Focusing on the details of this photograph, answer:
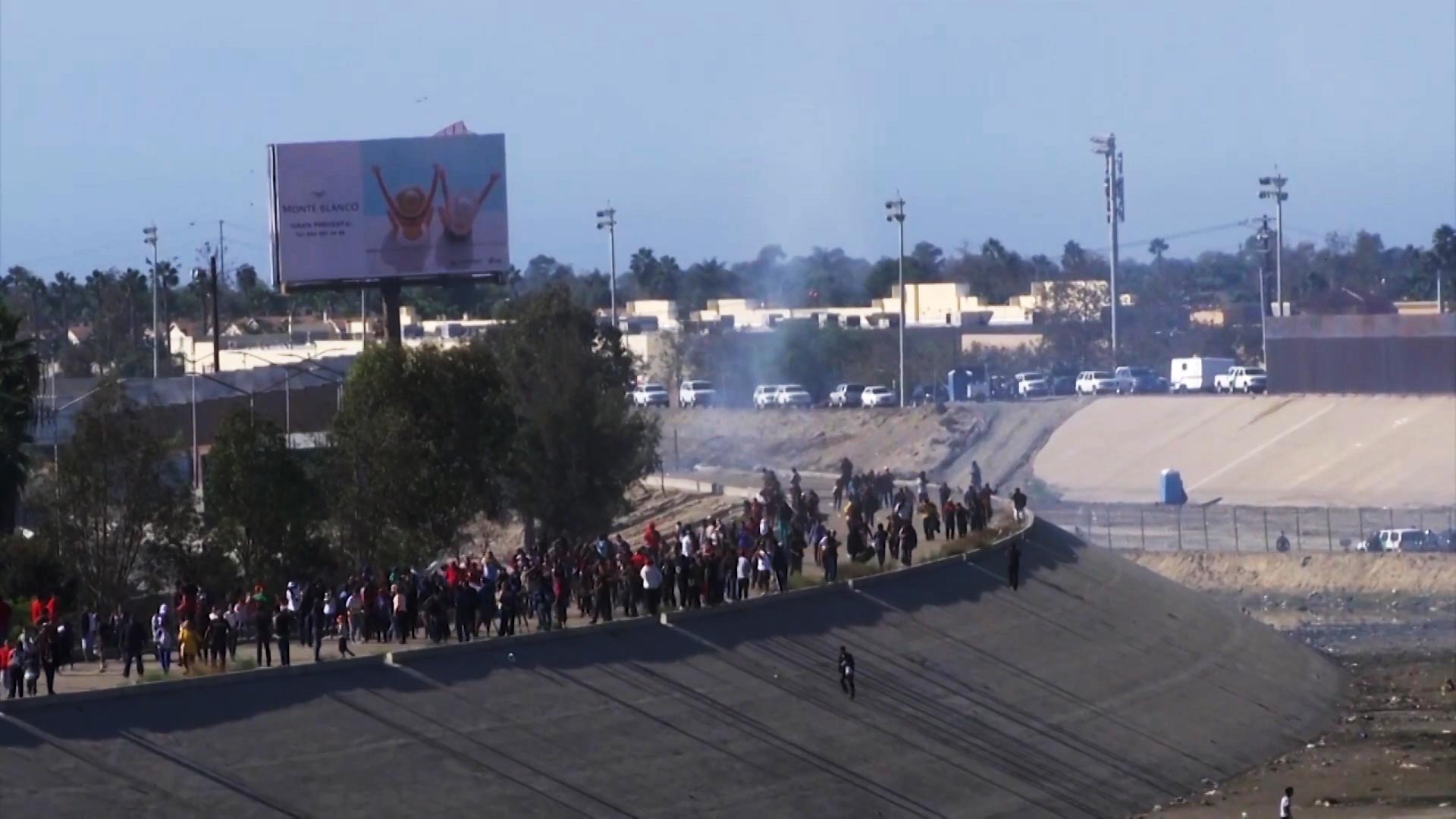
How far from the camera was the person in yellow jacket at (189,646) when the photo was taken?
33188mm

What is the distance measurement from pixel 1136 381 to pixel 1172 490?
30.5 metres

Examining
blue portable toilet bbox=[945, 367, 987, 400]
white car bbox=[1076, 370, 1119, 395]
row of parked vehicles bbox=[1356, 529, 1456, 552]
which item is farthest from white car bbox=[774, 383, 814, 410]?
row of parked vehicles bbox=[1356, 529, 1456, 552]

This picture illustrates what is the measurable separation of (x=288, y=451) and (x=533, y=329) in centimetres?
2223

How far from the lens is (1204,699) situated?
165 feet

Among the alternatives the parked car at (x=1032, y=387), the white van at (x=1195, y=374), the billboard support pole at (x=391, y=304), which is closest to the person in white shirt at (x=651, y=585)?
the billboard support pole at (x=391, y=304)

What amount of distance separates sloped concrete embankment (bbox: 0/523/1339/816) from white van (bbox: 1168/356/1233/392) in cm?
6249

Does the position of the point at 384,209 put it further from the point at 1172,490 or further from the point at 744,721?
the point at 1172,490

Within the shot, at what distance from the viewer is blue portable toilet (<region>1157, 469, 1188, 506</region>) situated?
87.9 meters

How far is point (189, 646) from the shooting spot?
1309 inches

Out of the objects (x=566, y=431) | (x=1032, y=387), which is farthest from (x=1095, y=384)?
(x=566, y=431)

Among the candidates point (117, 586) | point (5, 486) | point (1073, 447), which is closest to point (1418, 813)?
point (117, 586)

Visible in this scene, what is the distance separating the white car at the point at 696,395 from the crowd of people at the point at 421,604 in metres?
70.5

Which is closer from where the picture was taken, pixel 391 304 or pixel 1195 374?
pixel 391 304

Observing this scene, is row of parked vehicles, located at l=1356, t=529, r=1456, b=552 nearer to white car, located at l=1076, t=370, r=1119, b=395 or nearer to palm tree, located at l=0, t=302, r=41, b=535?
white car, located at l=1076, t=370, r=1119, b=395
